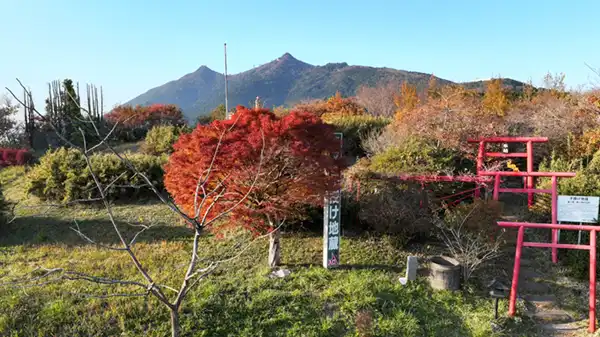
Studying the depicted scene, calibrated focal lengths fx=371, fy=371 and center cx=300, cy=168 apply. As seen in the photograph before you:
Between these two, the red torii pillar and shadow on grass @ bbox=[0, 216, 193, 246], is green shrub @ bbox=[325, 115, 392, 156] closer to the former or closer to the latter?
the red torii pillar

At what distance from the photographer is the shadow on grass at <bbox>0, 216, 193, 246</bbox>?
26.3 feet

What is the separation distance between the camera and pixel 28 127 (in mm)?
23875

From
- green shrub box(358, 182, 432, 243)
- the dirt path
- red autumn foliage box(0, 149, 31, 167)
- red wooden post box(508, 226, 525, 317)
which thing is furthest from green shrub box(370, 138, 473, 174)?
red autumn foliage box(0, 149, 31, 167)

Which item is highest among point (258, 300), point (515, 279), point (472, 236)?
point (472, 236)

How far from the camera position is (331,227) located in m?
6.04

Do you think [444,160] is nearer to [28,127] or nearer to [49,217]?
[49,217]

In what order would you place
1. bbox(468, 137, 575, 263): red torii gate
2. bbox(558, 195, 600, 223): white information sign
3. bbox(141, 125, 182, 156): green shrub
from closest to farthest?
1. bbox(558, 195, 600, 223): white information sign
2. bbox(468, 137, 575, 263): red torii gate
3. bbox(141, 125, 182, 156): green shrub

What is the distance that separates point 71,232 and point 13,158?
11731 mm

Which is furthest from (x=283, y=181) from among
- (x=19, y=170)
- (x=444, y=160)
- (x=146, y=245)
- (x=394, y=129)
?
(x=19, y=170)

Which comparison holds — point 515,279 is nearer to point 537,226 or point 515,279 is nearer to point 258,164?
point 537,226

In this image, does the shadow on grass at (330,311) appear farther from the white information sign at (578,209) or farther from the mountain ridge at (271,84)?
the mountain ridge at (271,84)

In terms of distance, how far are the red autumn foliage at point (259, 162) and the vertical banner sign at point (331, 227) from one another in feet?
0.58

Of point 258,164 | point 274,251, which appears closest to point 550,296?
point 274,251

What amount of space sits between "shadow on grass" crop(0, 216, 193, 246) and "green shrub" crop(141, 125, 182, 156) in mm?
6623
